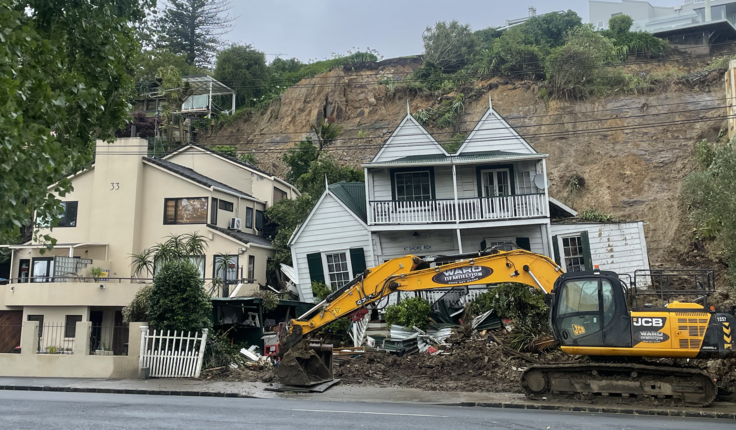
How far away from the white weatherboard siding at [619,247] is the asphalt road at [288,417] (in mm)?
14396

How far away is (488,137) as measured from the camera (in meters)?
27.0

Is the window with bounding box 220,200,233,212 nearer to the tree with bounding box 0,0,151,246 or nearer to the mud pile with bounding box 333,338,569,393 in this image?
the mud pile with bounding box 333,338,569,393

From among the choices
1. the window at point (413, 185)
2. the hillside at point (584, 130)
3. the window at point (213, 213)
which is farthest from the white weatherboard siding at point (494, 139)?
the window at point (213, 213)

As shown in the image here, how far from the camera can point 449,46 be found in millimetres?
52312

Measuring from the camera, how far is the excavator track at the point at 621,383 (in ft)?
40.6

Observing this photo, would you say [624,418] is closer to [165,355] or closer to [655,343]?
[655,343]

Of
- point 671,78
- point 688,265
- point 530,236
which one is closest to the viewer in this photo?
point 530,236

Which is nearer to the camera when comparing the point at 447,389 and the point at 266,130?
the point at 447,389

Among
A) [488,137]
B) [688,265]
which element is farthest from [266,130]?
[688,265]

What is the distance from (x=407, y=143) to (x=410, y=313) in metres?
8.54

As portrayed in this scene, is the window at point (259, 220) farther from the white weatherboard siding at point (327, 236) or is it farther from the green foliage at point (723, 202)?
the green foliage at point (723, 202)

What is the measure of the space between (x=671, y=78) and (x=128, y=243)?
114ft

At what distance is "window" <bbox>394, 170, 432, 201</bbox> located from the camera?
27.2 m

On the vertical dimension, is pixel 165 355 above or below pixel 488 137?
below
